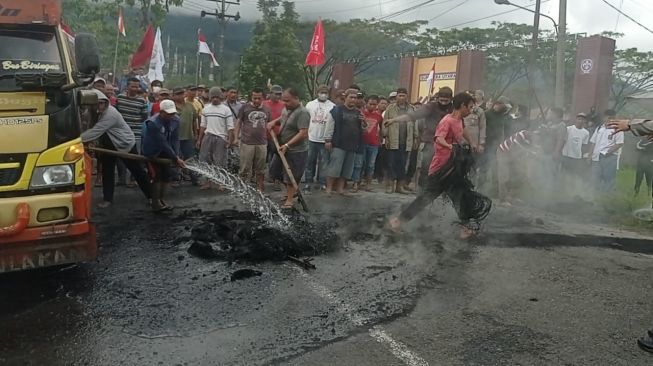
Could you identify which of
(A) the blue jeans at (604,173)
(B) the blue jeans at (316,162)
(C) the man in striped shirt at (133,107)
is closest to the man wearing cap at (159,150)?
(C) the man in striped shirt at (133,107)

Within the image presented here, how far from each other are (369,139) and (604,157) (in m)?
4.74

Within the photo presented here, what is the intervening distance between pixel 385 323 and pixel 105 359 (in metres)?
1.95

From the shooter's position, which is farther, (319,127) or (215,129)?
(319,127)

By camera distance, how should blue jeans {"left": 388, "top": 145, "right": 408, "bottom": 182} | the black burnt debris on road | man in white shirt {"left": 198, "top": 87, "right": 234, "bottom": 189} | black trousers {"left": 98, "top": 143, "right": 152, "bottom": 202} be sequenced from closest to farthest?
the black burnt debris on road → black trousers {"left": 98, "top": 143, "right": 152, "bottom": 202} → man in white shirt {"left": 198, "top": 87, "right": 234, "bottom": 189} → blue jeans {"left": 388, "top": 145, "right": 408, "bottom": 182}

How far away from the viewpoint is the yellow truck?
411 centimetres

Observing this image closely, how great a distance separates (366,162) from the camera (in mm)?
10984

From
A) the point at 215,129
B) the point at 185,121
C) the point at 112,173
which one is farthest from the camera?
the point at 185,121

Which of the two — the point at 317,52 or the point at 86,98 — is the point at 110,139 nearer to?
the point at 86,98

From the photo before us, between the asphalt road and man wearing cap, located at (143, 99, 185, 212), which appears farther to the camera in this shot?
man wearing cap, located at (143, 99, 185, 212)

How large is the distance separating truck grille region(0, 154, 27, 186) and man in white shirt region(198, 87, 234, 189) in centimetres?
567

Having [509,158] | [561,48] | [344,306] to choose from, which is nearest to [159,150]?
[344,306]

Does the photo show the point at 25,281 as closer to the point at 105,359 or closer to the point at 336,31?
the point at 105,359

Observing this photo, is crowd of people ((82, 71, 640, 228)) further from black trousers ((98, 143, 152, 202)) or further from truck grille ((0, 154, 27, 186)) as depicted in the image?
truck grille ((0, 154, 27, 186))

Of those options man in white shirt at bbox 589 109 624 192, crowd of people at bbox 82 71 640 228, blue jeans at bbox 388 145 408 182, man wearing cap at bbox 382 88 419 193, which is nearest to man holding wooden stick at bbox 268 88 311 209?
crowd of people at bbox 82 71 640 228
